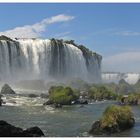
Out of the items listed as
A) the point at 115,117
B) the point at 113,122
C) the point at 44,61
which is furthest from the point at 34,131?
the point at 44,61

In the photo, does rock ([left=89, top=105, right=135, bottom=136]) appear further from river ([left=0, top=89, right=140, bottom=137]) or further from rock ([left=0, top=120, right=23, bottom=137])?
rock ([left=0, top=120, right=23, bottom=137])

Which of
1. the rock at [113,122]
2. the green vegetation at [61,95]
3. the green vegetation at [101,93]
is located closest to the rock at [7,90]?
the green vegetation at [61,95]

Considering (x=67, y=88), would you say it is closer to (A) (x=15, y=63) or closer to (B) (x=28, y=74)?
(B) (x=28, y=74)

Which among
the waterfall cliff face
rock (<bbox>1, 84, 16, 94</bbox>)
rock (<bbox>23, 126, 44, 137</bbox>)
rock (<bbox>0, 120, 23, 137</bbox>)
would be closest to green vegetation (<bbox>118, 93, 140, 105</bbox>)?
the waterfall cliff face

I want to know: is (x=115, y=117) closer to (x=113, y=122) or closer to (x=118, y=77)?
(x=113, y=122)

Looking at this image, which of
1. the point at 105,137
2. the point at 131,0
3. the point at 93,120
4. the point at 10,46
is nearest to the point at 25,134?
the point at 105,137

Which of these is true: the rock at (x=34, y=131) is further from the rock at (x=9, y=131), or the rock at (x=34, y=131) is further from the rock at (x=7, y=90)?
the rock at (x=7, y=90)

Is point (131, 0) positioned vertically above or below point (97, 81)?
above

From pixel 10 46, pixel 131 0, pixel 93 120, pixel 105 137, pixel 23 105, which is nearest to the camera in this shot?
pixel 131 0
